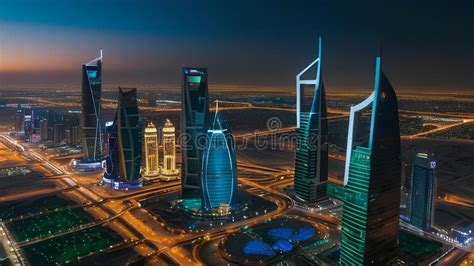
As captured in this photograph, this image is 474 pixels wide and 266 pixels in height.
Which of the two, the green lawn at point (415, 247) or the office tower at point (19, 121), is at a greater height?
the office tower at point (19, 121)

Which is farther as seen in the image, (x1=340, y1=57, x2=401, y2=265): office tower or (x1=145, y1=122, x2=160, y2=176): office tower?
(x1=145, y1=122, x2=160, y2=176): office tower

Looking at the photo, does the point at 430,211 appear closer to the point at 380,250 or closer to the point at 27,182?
the point at 380,250

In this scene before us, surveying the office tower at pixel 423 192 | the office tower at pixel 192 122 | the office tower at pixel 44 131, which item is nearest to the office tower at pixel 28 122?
the office tower at pixel 44 131

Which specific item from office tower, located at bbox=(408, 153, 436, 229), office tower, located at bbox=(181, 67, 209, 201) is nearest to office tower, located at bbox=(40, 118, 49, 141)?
office tower, located at bbox=(181, 67, 209, 201)

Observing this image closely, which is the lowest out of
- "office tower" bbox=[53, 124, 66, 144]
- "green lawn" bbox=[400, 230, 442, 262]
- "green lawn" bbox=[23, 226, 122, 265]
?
"green lawn" bbox=[23, 226, 122, 265]

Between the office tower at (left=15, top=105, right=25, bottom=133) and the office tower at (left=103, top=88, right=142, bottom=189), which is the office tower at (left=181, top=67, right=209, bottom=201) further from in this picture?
the office tower at (left=15, top=105, right=25, bottom=133)

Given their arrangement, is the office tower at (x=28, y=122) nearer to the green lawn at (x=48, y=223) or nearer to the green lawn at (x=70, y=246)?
the green lawn at (x=48, y=223)

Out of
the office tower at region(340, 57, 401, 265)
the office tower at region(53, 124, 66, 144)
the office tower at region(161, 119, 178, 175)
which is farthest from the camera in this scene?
the office tower at region(53, 124, 66, 144)
